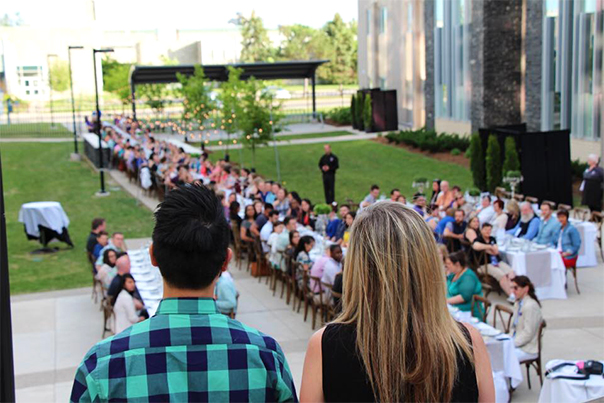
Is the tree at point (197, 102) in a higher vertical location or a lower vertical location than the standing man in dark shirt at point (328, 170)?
higher

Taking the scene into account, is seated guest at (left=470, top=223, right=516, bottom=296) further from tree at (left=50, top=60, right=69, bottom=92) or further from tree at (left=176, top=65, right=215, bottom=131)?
tree at (left=50, top=60, right=69, bottom=92)

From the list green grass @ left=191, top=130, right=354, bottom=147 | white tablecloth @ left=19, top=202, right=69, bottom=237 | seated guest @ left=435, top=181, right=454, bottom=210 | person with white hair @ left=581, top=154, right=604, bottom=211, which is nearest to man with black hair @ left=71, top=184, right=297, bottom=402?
seated guest @ left=435, top=181, right=454, bottom=210

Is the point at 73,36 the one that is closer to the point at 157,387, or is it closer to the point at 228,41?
the point at 228,41

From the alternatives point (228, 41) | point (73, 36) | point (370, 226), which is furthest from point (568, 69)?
point (228, 41)

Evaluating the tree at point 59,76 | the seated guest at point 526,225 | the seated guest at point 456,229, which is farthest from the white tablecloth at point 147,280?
the tree at point 59,76

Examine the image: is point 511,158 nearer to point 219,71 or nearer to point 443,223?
point 443,223

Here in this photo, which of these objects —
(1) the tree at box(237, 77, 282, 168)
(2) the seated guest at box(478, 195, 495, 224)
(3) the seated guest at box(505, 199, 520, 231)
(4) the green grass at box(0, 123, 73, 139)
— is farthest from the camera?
(4) the green grass at box(0, 123, 73, 139)

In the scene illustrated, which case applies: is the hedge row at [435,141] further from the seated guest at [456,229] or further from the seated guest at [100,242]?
the seated guest at [100,242]

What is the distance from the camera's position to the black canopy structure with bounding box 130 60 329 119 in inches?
1673

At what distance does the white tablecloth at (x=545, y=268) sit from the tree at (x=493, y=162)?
1008 cm

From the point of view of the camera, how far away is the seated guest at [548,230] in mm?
13977

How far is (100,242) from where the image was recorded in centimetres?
1373

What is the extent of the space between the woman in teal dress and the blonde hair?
7836 mm

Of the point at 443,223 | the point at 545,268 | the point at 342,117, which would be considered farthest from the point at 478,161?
the point at 342,117
